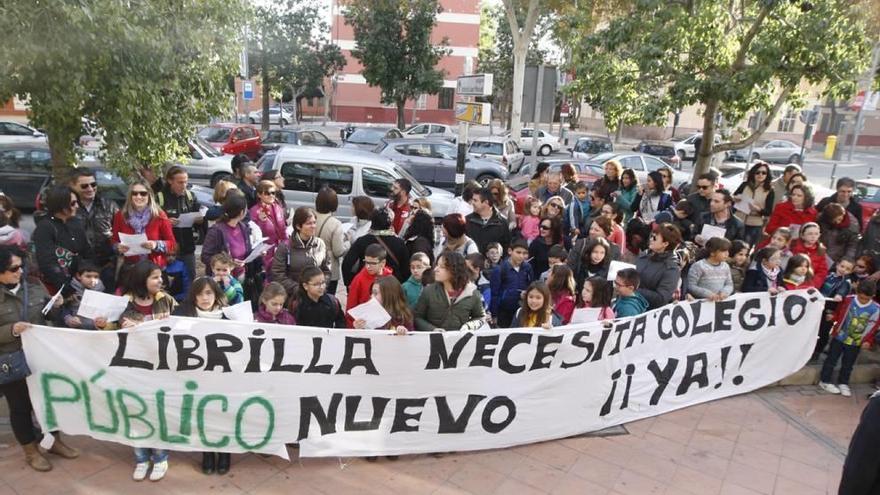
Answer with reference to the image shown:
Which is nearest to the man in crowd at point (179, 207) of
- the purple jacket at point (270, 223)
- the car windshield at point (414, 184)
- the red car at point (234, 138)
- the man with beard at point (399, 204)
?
the purple jacket at point (270, 223)

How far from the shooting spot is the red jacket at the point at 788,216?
7.30 m

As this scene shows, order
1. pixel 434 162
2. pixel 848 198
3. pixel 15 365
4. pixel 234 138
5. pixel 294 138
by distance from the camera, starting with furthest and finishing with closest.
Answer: pixel 294 138, pixel 234 138, pixel 434 162, pixel 848 198, pixel 15 365

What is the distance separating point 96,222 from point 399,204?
116 inches

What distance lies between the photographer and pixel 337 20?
4525 cm

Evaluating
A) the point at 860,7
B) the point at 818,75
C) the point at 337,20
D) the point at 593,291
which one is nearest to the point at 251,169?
the point at 593,291

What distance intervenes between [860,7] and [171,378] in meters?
10.4

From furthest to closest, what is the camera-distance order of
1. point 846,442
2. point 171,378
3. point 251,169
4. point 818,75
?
point 818,75
point 251,169
point 846,442
point 171,378

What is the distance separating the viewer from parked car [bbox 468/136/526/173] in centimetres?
2008

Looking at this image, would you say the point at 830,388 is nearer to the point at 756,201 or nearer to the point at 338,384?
the point at 756,201

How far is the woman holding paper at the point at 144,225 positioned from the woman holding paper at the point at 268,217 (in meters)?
0.93

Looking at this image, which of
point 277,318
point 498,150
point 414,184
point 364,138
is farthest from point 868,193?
point 364,138

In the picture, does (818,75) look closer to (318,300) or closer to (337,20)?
(318,300)

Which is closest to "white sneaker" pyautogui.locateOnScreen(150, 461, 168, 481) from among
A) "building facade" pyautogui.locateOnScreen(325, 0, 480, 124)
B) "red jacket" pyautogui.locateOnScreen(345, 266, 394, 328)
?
"red jacket" pyautogui.locateOnScreen(345, 266, 394, 328)

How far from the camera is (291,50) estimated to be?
30344 mm
